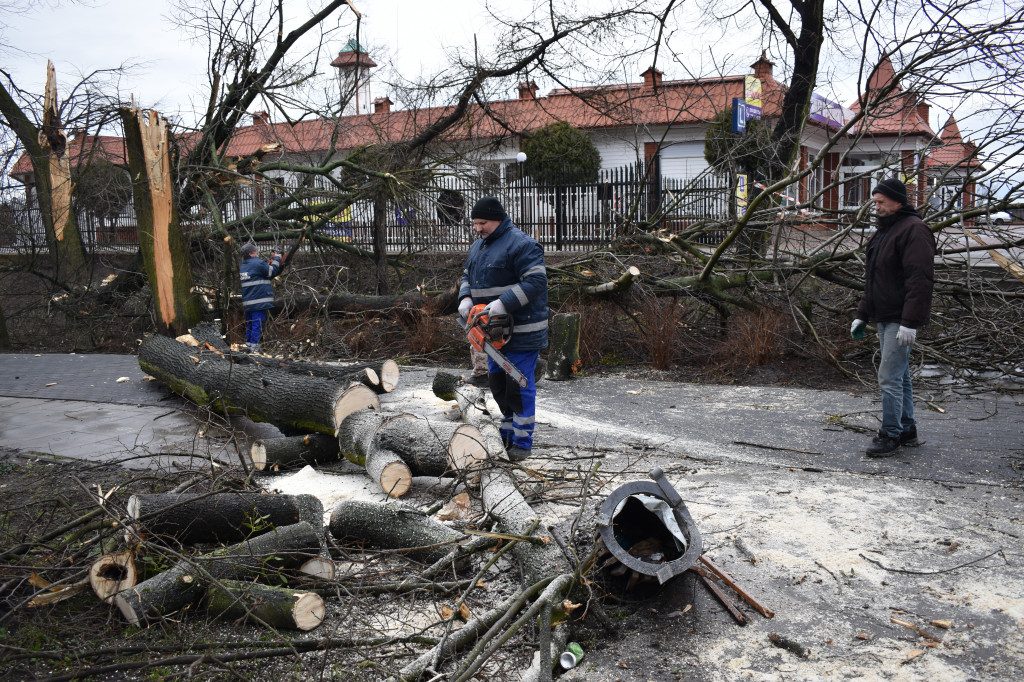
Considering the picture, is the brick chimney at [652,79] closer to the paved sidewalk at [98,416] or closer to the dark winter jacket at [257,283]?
the dark winter jacket at [257,283]

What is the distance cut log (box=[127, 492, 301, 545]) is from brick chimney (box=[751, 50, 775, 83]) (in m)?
9.34

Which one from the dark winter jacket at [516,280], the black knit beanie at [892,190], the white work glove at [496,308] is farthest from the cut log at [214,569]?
the black knit beanie at [892,190]

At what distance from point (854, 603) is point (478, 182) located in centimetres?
889

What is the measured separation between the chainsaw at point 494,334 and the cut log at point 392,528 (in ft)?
5.02

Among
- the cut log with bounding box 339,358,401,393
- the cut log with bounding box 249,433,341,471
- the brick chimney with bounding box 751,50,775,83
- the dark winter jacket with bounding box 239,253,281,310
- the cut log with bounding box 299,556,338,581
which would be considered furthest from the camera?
the brick chimney with bounding box 751,50,775,83

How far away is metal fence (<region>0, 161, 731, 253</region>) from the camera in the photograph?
10508 mm

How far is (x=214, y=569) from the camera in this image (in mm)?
3168

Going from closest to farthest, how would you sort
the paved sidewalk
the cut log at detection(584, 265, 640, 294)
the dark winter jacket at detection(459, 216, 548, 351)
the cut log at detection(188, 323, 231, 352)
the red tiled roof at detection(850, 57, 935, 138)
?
the dark winter jacket at detection(459, 216, 548, 351) → the paved sidewalk → the red tiled roof at detection(850, 57, 935, 138) → the cut log at detection(188, 323, 231, 352) → the cut log at detection(584, 265, 640, 294)

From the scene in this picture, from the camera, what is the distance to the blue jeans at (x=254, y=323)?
9.99 metres

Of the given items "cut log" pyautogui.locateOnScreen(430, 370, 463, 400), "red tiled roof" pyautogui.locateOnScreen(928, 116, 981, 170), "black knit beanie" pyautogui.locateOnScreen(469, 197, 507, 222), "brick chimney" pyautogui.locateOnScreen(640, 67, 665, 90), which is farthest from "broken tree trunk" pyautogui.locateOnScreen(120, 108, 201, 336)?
"red tiled roof" pyautogui.locateOnScreen(928, 116, 981, 170)

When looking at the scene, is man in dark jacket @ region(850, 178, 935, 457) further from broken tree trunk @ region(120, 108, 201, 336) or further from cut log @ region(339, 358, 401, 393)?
broken tree trunk @ region(120, 108, 201, 336)

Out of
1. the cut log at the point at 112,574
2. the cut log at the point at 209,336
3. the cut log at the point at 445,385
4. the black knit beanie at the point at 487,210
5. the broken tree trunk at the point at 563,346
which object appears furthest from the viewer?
the broken tree trunk at the point at 563,346

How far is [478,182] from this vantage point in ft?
36.2

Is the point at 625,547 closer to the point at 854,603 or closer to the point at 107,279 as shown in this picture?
the point at 854,603
